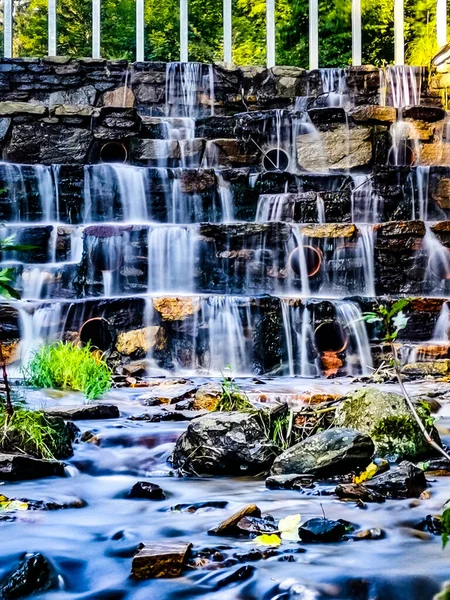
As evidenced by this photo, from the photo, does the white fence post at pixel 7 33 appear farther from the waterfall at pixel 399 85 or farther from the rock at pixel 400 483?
the rock at pixel 400 483

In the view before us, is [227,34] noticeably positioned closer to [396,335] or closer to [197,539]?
[197,539]

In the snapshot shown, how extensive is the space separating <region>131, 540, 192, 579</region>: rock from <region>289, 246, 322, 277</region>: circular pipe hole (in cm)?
680

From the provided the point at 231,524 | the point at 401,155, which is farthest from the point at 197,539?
the point at 401,155

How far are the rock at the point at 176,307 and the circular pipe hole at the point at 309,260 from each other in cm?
176

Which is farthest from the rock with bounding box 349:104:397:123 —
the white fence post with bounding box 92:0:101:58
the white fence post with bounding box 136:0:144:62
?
the white fence post with bounding box 92:0:101:58

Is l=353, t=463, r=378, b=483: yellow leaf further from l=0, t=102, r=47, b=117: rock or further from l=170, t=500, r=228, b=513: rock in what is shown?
l=0, t=102, r=47, b=117: rock

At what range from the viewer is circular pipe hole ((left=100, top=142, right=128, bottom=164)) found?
12.2 meters

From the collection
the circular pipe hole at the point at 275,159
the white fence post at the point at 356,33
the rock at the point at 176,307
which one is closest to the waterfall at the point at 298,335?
the rock at the point at 176,307

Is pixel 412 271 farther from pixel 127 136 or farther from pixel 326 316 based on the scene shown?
pixel 127 136

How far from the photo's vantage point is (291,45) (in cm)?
1877

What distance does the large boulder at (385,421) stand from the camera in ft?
12.7

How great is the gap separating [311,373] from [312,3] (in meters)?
9.46

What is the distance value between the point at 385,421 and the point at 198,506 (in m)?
1.21

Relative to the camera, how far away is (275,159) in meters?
12.6
